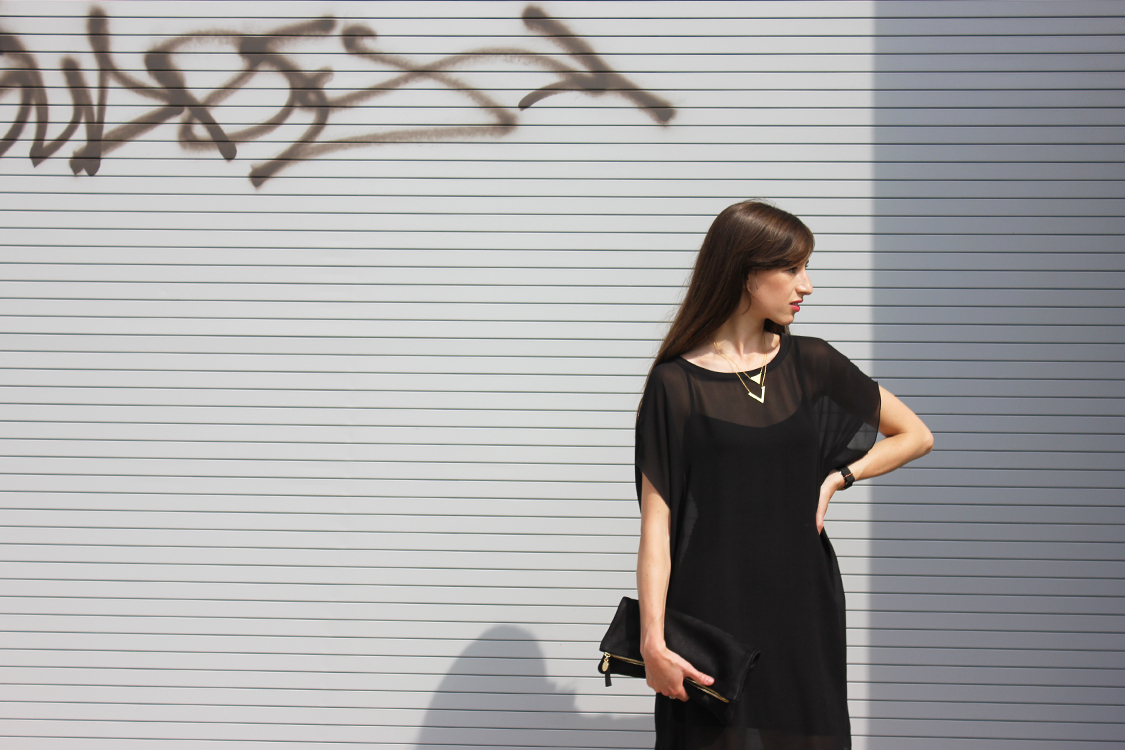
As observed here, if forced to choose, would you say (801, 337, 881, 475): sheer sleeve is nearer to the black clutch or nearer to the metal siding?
the black clutch

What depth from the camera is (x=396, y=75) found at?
130 inches

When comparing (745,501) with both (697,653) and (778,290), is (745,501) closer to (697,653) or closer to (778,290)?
(697,653)

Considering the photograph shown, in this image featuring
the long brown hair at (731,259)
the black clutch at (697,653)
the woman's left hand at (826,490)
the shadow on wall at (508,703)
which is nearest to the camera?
the black clutch at (697,653)

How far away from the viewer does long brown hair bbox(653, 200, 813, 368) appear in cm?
187

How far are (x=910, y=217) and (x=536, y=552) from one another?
7.18ft

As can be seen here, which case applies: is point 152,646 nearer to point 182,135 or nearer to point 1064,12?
point 182,135

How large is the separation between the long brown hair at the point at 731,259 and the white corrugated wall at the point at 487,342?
1.31 meters

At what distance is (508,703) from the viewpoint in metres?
3.35

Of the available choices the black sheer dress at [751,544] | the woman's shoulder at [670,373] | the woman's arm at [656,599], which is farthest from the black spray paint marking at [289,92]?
the woman's arm at [656,599]

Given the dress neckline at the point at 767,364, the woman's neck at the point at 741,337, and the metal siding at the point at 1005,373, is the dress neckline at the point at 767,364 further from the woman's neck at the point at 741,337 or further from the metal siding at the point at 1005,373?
the metal siding at the point at 1005,373

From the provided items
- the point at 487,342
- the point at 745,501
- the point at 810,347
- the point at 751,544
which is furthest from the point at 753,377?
the point at 487,342

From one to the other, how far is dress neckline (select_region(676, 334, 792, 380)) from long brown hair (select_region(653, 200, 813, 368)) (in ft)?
0.15

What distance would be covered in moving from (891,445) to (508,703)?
83.7 inches

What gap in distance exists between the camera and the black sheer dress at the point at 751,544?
189cm
